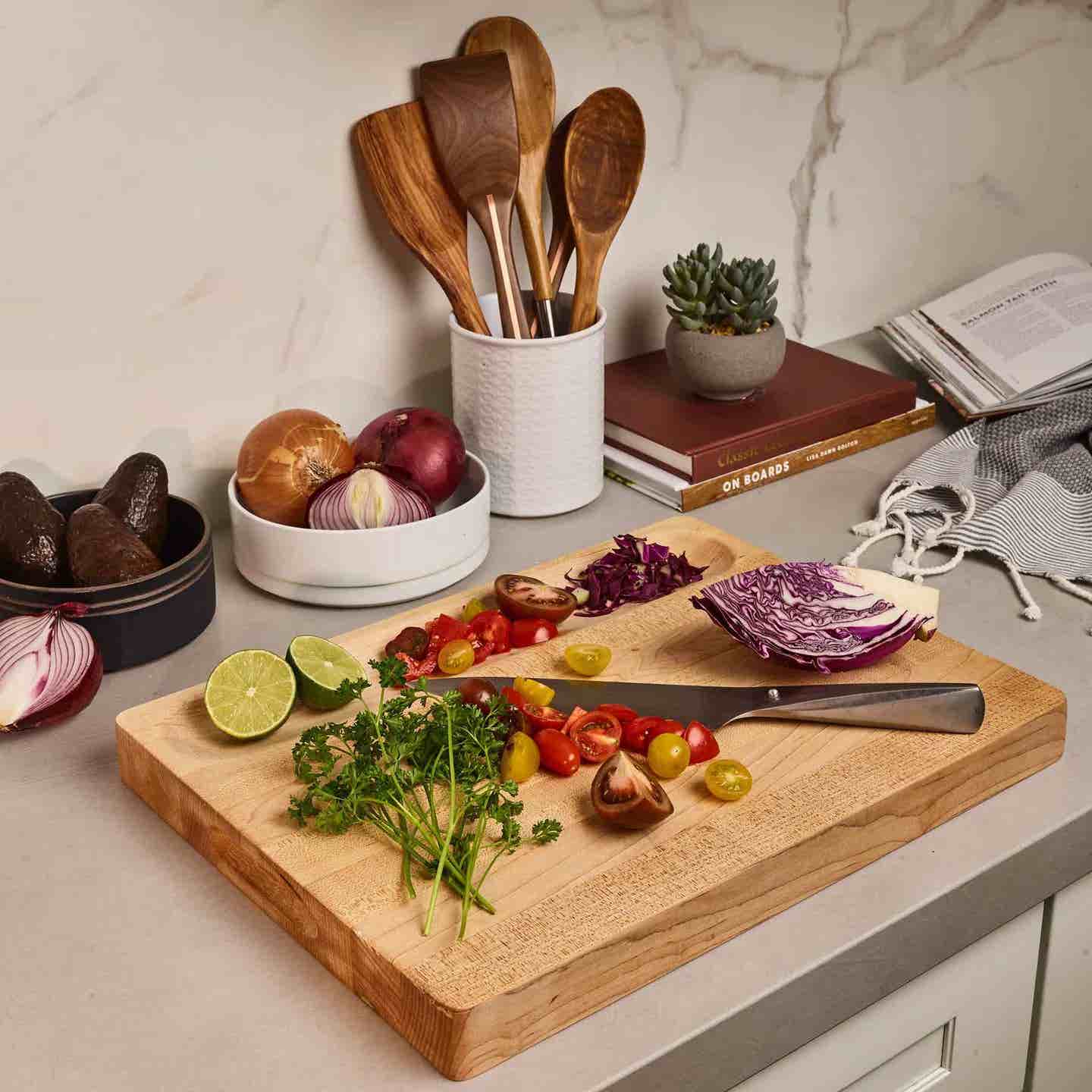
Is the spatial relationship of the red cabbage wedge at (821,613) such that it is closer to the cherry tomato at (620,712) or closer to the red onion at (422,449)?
the cherry tomato at (620,712)

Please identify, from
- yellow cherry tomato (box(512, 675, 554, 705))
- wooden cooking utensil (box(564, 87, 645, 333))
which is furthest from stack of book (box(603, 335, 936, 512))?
yellow cherry tomato (box(512, 675, 554, 705))

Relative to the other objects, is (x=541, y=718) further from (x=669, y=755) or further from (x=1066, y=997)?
(x=1066, y=997)

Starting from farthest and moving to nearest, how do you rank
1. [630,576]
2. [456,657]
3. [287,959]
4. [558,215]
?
[558,215] → [630,576] → [456,657] → [287,959]

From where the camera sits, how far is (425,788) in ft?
2.60

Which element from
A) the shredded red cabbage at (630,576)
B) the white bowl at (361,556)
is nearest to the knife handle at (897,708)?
the shredded red cabbage at (630,576)

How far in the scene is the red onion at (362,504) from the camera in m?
1.07

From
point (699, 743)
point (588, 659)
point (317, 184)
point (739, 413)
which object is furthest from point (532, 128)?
point (699, 743)

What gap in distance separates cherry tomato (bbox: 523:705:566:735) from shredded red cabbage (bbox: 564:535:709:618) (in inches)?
7.4

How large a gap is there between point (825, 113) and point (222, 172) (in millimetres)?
718

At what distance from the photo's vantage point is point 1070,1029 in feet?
3.15

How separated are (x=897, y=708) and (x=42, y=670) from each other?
560 millimetres

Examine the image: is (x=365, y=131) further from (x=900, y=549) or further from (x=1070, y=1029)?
(x=1070, y=1029)

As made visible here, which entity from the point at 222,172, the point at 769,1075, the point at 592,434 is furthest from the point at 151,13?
the point at 769,1075

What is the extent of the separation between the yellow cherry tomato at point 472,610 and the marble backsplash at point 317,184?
0.31 m
